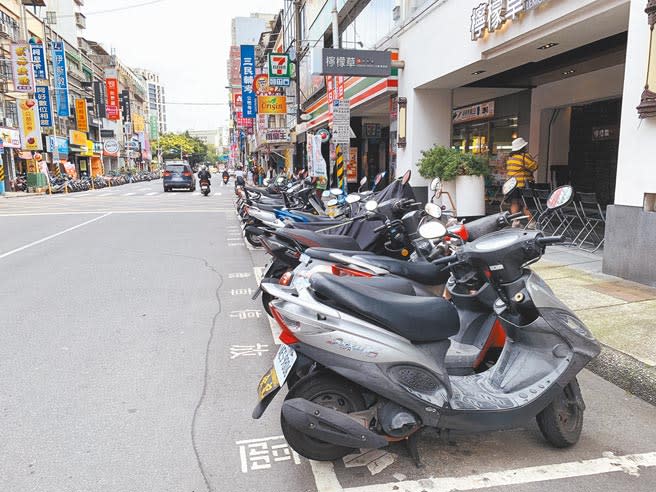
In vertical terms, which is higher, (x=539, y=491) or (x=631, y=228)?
(x=631, y=228)

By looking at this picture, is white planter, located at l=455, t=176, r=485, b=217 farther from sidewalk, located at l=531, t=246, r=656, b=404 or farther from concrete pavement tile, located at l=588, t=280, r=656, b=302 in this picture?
concrete pavement tile, located at l=588, t=280, r=656, b=302

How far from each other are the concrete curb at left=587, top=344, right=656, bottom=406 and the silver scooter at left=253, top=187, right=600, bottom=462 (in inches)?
39.4

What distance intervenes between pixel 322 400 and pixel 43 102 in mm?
39474

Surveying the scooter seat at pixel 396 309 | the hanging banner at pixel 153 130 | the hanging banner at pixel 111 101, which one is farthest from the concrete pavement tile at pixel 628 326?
the hanging banner at pixel 153 130

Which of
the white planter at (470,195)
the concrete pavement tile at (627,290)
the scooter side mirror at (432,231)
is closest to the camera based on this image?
the scooter side mirror at (432,231)

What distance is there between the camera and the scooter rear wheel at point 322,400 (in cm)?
279

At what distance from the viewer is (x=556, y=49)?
859 cm

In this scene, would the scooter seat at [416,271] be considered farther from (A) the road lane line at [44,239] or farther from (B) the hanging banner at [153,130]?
(B) the hanging banner at [153,130]

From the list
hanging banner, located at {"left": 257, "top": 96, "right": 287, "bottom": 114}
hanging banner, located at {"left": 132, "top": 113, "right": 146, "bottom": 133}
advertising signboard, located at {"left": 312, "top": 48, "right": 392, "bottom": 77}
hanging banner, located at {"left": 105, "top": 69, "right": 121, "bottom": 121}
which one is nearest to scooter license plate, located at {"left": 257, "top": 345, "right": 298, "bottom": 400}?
advertising signboard, located at {"left": 312, "top": 48, "right": 392, "bottom": 77}

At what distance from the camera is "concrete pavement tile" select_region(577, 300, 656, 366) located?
4172mm

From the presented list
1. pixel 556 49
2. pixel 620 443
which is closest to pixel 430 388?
pixel 620 443

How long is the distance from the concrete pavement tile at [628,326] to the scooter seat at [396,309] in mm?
2159

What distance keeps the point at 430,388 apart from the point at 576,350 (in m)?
0.90

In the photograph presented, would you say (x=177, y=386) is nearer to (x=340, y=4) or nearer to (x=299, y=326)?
(x=299, y=326)
